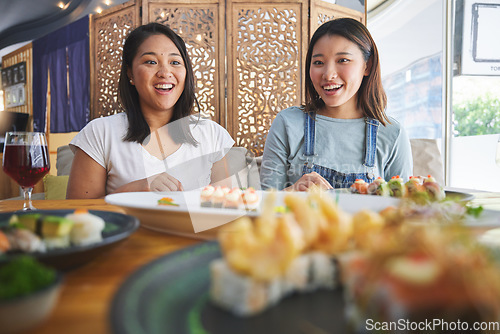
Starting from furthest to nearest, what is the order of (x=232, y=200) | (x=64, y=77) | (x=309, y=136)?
(x=64, y=77)
(x=309, y=136)
(x=232, y=200)

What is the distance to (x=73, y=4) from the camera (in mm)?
6734

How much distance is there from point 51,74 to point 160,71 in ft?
15.5

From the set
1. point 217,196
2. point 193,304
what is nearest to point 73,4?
point 217,196

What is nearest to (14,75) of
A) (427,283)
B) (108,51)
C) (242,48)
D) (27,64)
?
(27,64)

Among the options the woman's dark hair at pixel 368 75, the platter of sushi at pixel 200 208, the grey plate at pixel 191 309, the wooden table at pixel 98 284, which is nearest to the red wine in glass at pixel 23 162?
the platter of sushi at pixel 200 208

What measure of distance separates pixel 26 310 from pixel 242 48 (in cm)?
378

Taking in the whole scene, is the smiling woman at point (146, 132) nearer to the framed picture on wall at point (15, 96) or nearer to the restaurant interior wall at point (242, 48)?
the restaurant interior wall at point (242, 48)

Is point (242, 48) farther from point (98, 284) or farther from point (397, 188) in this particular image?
point (98, 284)

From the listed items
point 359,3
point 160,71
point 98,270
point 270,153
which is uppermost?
point 359,3

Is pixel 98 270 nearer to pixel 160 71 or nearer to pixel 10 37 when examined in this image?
pixel 160 71

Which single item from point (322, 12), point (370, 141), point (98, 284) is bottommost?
point (98, 284)

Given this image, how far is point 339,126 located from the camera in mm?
1846

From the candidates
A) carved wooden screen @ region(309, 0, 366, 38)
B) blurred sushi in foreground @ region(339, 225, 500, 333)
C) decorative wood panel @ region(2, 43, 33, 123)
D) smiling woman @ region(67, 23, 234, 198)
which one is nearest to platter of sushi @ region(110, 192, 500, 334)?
blurred sushi in foreground @ region(339, 225, 500, 333)

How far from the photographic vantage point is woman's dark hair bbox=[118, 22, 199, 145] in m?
1.73
